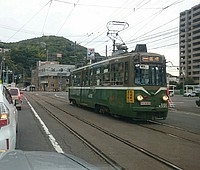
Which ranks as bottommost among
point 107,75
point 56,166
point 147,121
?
point 147,121

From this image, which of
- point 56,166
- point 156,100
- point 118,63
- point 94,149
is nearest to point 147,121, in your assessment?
point 156,100

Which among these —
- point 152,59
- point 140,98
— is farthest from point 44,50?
point 140,98

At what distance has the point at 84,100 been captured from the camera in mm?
22141

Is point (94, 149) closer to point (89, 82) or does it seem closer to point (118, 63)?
point (118, 63)

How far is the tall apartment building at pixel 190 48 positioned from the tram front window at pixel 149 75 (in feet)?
260

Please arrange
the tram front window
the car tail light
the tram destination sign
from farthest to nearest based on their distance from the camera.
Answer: the tram destination sign → the tram front window → the car tail light

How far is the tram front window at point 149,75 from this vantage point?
577 inches

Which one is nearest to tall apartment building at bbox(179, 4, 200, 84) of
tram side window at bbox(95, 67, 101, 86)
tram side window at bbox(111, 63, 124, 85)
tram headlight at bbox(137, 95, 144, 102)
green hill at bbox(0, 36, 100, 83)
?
green hill at bbox(0, 36, 100, 83)

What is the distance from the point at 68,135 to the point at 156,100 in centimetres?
537

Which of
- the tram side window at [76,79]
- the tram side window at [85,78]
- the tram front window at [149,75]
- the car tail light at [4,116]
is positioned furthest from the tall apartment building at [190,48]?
the car tail light at [4,116]

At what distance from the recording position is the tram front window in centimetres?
1466

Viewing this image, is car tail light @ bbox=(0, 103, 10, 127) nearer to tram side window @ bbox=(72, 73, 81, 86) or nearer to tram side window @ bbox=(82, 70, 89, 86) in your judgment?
tram side window @ bbox=(82, 70, 89, 86)

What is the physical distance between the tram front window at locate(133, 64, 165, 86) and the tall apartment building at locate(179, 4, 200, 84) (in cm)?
7923

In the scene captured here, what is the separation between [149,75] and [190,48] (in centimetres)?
10035
